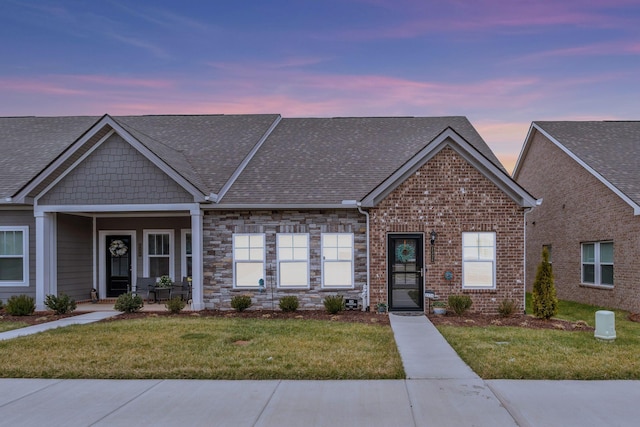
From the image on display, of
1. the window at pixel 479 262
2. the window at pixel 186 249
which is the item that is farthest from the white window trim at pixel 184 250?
the window at pixel 479 262

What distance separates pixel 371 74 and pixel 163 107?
12401 millimetres

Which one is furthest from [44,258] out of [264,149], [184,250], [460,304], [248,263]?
[460,304]

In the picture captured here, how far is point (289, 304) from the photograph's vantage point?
49.1ft

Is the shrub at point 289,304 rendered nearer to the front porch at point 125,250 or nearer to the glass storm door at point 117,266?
the front porch at point 125,250

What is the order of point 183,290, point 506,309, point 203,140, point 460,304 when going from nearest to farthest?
point 506,309 < point 460,304 < point 183,290 < point 203,140

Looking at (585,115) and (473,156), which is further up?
(585,115)

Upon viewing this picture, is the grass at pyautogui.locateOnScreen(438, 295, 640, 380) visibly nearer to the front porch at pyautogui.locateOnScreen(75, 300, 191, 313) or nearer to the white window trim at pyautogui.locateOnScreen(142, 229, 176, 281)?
the front porch at pyautogui.locateOnScreen(75, 300, 191, 313)

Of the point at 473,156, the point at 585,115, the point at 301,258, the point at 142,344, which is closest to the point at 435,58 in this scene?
the point at 473,156

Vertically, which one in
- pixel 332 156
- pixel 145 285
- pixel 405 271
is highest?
Answer: pixel 332 156

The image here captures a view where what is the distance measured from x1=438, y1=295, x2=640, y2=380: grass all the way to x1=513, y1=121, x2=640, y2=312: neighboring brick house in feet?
14.4

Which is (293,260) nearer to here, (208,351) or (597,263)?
(208,351)

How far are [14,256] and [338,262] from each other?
9.89 m
